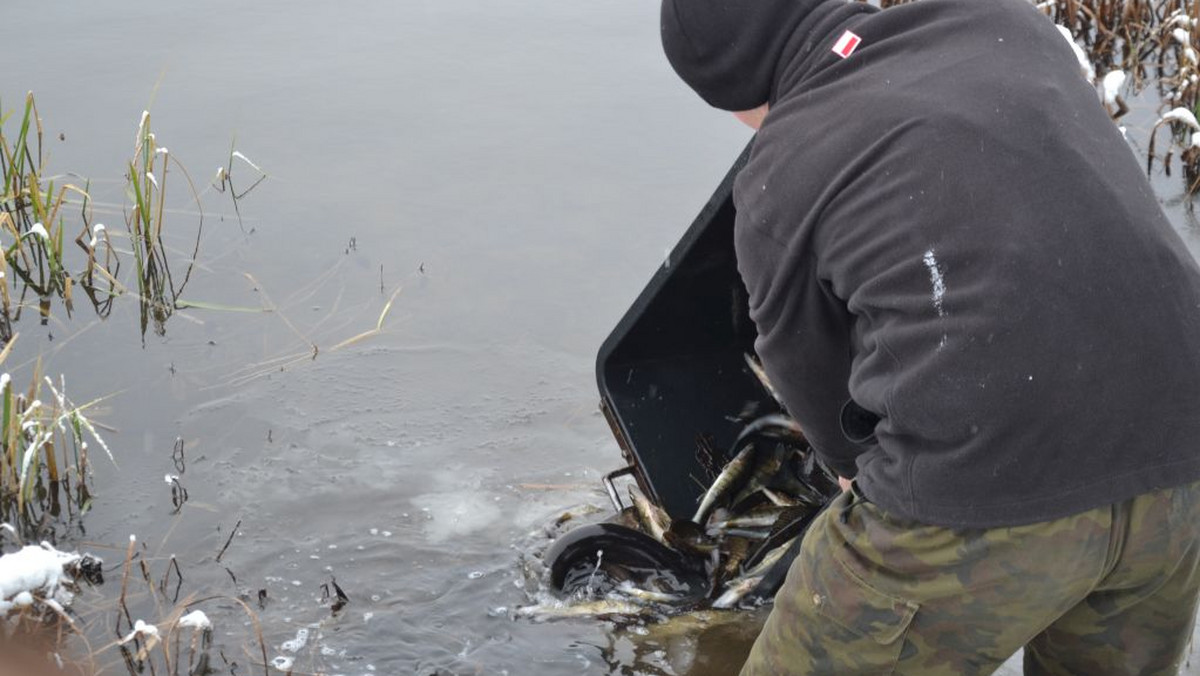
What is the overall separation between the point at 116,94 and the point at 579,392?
4.35 m

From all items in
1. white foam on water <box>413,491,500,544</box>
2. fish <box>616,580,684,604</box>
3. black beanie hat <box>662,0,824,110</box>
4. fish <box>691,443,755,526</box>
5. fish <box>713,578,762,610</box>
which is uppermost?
black beanie hat <box>662,0,824,110</box>

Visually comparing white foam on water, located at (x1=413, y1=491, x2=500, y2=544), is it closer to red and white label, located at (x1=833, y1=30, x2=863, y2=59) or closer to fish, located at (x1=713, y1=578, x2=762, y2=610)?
fish, located at (x1=713, y1=578, x2=762, y2=610)

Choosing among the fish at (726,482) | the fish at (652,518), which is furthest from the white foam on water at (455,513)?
the fish at (726,482)

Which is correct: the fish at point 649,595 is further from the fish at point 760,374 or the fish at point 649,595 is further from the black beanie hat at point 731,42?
the black beanie hat at point 731,42

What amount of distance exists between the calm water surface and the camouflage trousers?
4.82ft

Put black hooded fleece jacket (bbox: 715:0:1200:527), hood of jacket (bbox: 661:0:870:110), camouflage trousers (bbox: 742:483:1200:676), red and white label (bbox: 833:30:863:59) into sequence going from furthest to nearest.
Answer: hood of jacket (bbox: 661:0:870:110)
red and white label (bbox: 833:30:863:59)
camouflage trousers (bbox: 742:483:1200:676)
black hooded fleece jacket (bbox: 715:0:1200:527)

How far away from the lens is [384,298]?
267 inches

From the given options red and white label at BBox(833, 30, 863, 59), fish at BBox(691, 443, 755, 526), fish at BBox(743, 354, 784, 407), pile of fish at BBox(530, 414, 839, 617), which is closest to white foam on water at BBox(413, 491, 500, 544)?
pile of fish at BBox(530, 414, 839, 617)

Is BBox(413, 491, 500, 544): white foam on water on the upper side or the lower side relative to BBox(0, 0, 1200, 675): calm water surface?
lower

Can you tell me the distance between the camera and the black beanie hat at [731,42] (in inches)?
115

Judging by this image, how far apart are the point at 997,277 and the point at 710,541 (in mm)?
2234

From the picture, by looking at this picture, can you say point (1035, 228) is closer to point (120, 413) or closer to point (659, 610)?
point (659, 610)

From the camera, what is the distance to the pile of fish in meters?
4.39

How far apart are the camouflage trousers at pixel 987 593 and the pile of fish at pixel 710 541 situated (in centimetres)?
144
